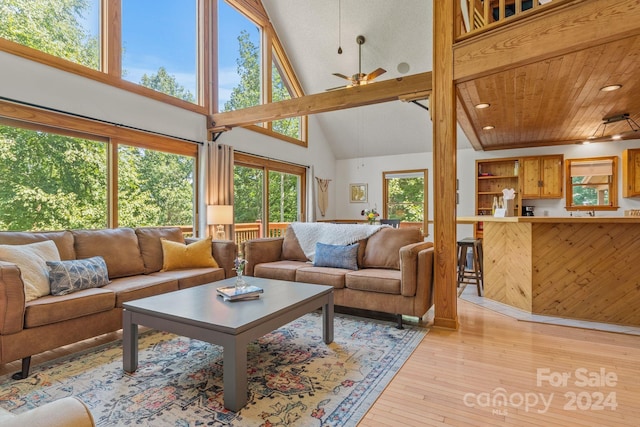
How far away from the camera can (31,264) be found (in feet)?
8.24

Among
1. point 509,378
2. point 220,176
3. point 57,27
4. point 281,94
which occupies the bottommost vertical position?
point 509,378

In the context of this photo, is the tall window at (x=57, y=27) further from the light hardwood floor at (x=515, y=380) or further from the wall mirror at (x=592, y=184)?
the wall mirror at (x=592, y=184)

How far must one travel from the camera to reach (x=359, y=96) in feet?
13.6

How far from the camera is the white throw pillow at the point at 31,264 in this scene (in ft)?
7.93

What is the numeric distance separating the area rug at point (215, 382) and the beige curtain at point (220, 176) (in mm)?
2563

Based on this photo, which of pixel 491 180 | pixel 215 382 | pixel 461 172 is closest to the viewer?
pixel 215 382

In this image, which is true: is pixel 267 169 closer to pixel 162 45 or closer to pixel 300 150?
pixel 300 150

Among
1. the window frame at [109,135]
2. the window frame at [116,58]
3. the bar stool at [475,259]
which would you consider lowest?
the bar stool at [475,259]

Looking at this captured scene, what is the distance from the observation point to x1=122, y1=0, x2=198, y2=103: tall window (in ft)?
14.1

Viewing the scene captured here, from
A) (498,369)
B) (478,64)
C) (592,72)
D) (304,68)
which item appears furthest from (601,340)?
(304,68)

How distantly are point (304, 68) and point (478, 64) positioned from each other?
4835 millimetres

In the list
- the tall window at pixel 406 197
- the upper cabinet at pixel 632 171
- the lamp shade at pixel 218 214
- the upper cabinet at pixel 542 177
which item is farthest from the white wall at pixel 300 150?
the upper cabinet at pixel 632 171

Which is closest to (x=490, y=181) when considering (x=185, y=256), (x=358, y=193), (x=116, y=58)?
(x=358, y=193)

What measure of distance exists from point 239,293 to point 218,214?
274cm
